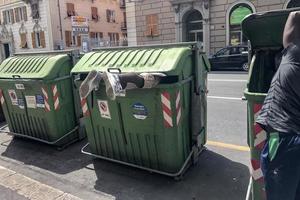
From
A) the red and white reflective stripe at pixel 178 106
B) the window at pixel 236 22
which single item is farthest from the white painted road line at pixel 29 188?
the window at pixel 236 22

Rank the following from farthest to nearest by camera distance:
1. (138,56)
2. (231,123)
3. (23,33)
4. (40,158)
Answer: (23,33) → (231,123) → (40,158) → (138,56)

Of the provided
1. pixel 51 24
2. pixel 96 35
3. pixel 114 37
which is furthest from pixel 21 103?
pixel 114 37

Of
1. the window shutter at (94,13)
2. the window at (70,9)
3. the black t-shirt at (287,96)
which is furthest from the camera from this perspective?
the window shutter at (94,13)

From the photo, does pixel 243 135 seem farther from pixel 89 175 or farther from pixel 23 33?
pixel 23 33

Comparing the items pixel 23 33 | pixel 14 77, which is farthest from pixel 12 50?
pixel 14 77

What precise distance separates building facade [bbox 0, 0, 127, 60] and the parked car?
18.8 meters

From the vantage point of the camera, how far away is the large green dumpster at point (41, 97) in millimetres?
5016

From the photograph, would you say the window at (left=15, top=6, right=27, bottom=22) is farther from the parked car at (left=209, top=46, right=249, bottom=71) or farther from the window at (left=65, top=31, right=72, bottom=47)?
the parked car at (left=209, top=46, right=249, bottom=71)

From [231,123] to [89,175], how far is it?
312cm

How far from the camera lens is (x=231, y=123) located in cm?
632

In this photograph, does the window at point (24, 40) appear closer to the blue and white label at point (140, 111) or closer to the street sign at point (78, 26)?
the street sign at point (78, 26)

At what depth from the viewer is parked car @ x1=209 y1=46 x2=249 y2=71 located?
1677 cm

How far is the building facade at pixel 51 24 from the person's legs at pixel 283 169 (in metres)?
32.1

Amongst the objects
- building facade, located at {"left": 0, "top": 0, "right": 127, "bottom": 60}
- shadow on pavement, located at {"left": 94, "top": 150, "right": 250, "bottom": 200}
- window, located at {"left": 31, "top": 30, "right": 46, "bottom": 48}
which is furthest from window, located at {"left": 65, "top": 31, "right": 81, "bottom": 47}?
shadow on pavement, located at {"left": 94, "top": 150, "right": 250, "bottom": 200}
